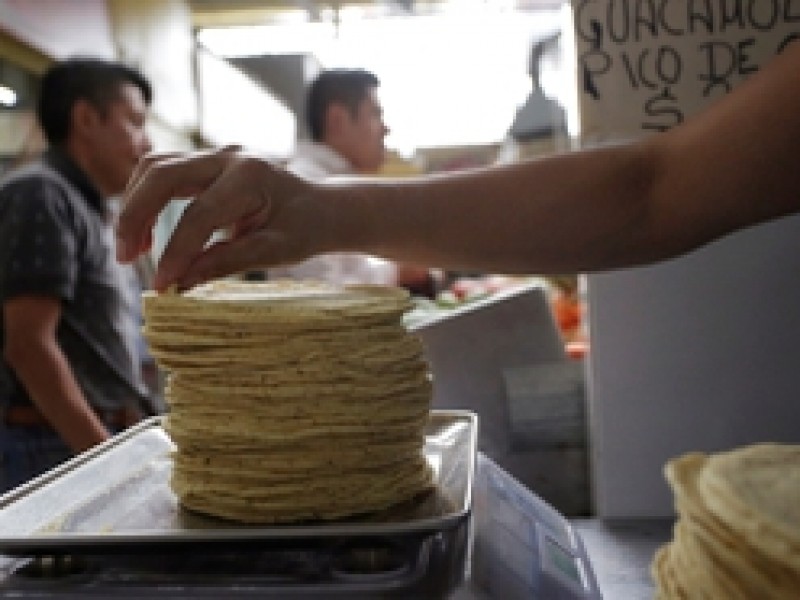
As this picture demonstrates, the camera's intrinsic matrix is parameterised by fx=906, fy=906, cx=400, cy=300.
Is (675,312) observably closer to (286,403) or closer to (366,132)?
(286,403)

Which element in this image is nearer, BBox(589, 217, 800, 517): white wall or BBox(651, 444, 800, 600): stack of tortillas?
BBox(651, 444, 800, 600): stack of tortillas

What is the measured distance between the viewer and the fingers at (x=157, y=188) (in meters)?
0.82

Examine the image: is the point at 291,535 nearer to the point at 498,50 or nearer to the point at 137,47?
the point at 137,47

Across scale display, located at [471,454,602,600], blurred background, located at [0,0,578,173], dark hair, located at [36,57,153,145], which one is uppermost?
blurred background, located at [0,0,578,173]

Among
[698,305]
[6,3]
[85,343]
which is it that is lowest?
[85,343]

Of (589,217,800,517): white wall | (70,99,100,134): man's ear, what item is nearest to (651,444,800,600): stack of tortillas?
(589,217,800,517): white wall

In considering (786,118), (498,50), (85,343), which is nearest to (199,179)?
(786,118)

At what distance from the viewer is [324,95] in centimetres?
312

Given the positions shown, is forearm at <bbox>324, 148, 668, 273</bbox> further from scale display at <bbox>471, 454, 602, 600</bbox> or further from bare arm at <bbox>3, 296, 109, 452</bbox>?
bare arm at <bbox>3, 296, 109, 452</bbox>

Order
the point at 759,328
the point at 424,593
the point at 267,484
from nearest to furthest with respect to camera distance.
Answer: the point at 424,593
the point at 267,484
the point at 759,328

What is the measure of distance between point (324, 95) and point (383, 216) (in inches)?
90.8

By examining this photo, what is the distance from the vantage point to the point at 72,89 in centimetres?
228

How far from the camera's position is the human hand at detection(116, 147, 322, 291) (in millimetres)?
792

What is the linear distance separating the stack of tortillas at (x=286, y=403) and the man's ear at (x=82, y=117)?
5.42 ft
